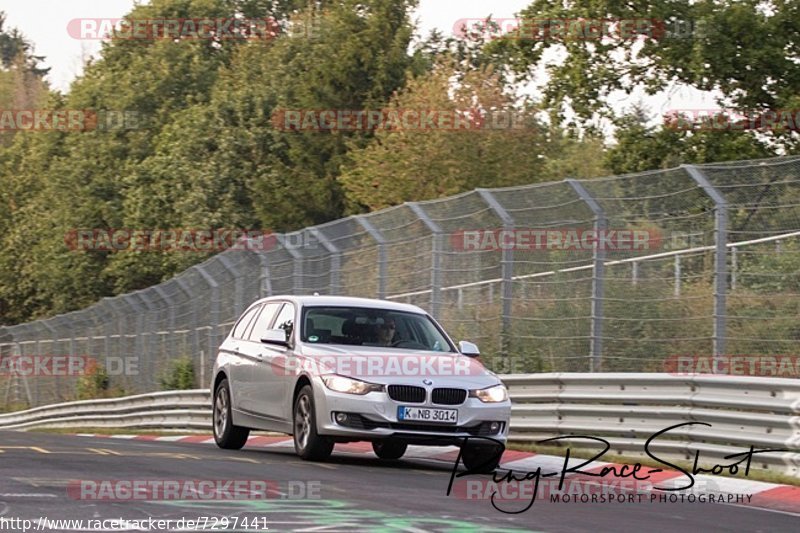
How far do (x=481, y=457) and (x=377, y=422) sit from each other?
109 cm

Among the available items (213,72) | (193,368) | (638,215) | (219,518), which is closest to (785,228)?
(638,215)

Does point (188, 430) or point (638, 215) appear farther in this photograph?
point (188, 430)

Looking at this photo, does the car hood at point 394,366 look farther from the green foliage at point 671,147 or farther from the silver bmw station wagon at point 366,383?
the green foliage at point 671,147

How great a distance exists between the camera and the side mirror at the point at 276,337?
14562mm

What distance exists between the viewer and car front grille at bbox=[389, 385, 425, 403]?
1344 cm

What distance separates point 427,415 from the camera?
1345 cm

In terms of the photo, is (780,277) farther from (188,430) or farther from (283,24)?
(283,24)

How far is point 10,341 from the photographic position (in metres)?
49.8

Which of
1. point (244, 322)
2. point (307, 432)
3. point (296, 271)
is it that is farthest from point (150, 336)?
point (307, 432)

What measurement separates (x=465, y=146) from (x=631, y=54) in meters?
12.1

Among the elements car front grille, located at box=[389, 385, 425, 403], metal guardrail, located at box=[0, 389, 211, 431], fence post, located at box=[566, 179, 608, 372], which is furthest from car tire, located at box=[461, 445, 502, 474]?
metal guardrail, located at box=[0, 389, 211, 431]

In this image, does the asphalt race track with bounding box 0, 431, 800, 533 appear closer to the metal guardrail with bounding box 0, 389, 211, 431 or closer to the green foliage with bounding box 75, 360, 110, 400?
the metal guardrail with bounding box 0, 389, 211, 431

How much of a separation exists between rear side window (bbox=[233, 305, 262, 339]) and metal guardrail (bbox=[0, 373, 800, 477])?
2.76m

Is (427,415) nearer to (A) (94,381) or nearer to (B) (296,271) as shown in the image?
(B) (296,271)
